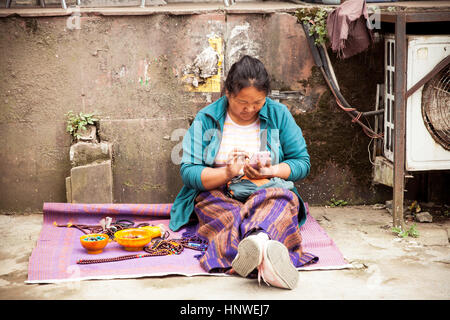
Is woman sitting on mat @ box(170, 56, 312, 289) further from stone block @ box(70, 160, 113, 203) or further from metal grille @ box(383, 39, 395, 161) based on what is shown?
metal grille @ box(383, 39, 395, 161)

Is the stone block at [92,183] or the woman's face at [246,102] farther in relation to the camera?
the stone block at [92,183]

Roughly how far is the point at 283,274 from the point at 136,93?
86.1 inches

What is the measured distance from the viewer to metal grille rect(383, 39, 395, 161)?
4.55 m

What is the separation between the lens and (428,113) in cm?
437

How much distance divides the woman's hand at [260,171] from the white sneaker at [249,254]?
0.55m

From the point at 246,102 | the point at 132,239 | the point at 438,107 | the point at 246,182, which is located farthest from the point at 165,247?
the point at 438,107

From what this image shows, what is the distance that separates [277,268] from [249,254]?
172mm

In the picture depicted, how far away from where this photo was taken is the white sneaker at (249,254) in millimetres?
3305

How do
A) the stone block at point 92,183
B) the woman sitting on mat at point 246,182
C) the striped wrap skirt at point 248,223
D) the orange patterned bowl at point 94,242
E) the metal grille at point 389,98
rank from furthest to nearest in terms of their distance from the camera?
1. the stone block at point 92,183
2. the metal grille at point 389,98
3. the orange patterned bowl at point 94,242
4. the striped wrap skirt at point 248,223
5. the woman sitting on mat at point 246,182

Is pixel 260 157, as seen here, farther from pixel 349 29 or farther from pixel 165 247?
pixel 349 29

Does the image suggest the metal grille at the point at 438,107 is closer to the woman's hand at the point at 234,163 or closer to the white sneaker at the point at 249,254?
the woman's hand at the point at 234,163

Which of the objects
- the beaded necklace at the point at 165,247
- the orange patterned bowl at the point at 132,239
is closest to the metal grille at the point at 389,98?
the beaded necklace at the point at 165,247

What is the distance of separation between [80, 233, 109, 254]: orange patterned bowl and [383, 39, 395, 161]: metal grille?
7.43 feet

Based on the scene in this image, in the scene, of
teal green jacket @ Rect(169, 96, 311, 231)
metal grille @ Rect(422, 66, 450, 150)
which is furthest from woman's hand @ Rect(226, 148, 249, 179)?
metal grille @ Rect(422, 66, 450, 150)
